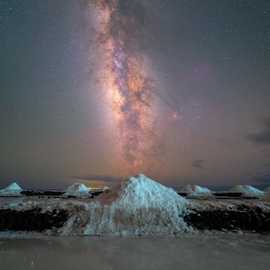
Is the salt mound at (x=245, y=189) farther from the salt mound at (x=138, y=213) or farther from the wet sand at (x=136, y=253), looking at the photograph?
the wet sand at (x=136, y=253)

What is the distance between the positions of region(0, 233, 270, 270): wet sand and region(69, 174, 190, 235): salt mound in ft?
2.55

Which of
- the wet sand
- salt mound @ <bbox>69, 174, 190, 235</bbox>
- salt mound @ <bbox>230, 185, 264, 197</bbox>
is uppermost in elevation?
salt mound @ <bbox>230, 185, 264, 197</bbox>

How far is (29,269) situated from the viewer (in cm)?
404

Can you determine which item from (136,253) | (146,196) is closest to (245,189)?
(146,196)

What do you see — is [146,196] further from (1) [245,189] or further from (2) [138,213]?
(1) [245,189]

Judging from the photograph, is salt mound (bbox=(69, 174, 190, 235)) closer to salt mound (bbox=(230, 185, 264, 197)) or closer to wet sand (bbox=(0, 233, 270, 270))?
wet sand (bbox=(0, 233, 270, 270))

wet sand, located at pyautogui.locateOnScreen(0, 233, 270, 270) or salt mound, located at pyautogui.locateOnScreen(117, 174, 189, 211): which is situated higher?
salt mound, located at pyautogui.locateOnScreen(117, 174, 189, 211)

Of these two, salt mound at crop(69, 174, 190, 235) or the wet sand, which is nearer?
the wet sand

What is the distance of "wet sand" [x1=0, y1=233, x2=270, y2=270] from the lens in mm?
4359

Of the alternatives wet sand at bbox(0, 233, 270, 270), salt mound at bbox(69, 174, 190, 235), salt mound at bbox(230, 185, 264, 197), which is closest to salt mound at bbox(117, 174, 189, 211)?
salt mound at bbox(69, 174, 190, 235)

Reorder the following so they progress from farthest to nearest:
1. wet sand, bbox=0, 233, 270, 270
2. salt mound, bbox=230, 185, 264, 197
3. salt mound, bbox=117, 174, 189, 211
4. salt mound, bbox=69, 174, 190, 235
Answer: salt mound, bbox=230, 185, 264, 197 < salt mound, bbox=117, 174, 189, 211 < salt mound, bbox=69, 174, 190, 235 < wet sand, bbox=0, 233, 270, 270

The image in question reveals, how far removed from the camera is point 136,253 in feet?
16.8

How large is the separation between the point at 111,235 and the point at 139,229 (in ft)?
3.08

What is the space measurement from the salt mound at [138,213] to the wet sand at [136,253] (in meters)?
0.78
